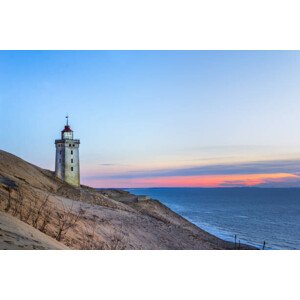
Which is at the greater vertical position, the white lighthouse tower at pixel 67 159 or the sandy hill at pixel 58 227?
the white lighthouse tower at pixel 67 159

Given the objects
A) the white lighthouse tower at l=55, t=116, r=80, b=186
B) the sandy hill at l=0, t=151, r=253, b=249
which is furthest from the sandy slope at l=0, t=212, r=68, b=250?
the white lighthouse tower at l=55, t=116, r=80, b=186

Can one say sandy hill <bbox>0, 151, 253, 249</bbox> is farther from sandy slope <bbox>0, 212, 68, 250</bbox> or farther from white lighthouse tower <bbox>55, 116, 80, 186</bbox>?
white lighthouse tower <bbox>55, 116, 80, 186</bbox>

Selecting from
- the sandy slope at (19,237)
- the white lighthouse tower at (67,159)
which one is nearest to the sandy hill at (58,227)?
the sandy slope at (19,237)

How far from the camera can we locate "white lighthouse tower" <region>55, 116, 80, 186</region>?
23.8 metres

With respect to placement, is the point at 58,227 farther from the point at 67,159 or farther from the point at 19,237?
the point at 67,159

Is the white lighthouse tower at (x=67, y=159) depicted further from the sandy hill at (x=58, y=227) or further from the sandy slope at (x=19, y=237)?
the sandy slope at (x=19, y=237)

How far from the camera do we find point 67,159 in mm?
23953

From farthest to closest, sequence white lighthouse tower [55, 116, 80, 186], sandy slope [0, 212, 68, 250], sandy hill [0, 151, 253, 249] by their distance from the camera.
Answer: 1. white lighthouse tower [55, 116, 80, 186]
2. sandy hill [0, 151, 253, 249]
3. sandy slope [0, 212, 68, 250]

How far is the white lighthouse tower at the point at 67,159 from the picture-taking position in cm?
2377

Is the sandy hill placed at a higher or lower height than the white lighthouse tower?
lower

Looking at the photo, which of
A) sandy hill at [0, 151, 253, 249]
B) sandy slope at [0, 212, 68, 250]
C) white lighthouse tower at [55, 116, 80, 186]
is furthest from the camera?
white lighthouse tower at [55, 116, 80, 186]
